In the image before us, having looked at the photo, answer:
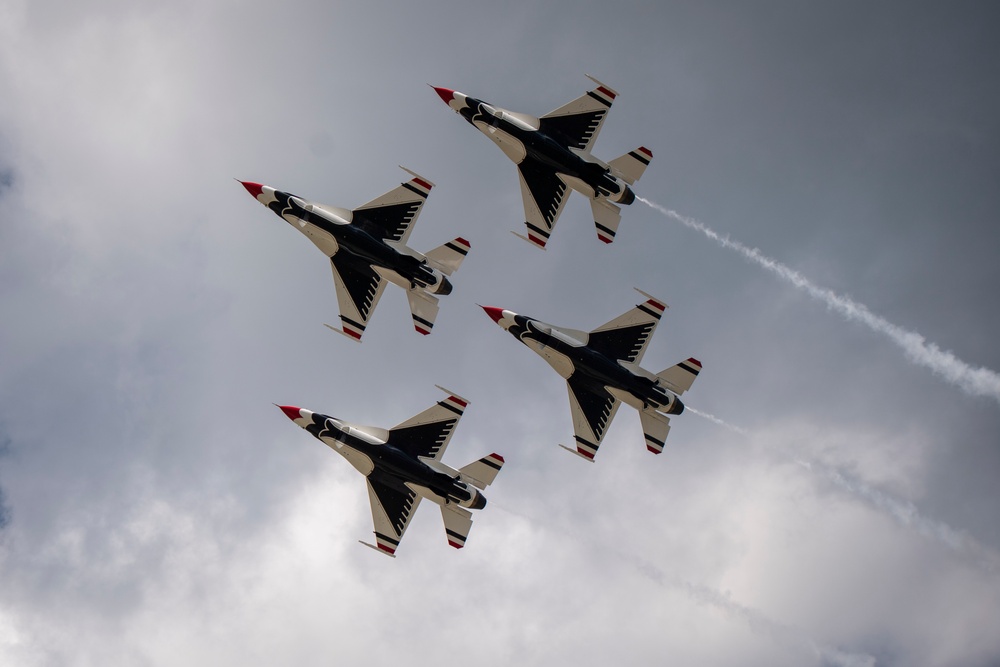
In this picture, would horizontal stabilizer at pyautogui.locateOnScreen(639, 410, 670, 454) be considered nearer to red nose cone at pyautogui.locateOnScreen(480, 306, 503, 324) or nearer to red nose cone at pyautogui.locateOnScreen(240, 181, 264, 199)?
red nose cone at pyautogui.locateOnScreen(480, 306, 503, 324)

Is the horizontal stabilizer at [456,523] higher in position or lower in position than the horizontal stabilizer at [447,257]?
lower

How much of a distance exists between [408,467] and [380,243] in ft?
61.3

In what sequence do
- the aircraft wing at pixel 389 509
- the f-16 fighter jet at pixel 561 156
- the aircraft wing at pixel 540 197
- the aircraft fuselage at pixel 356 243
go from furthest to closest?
the aircraft wing at pixel 540 197 < the f-16 fighter jet at pixel 561 156 < the aircraft wing at pixel 389 509 < the aircraft fuselage at pixel 356 243

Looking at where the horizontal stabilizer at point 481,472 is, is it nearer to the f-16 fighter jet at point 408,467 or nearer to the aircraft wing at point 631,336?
the f-16 fighter jet at point 408,467

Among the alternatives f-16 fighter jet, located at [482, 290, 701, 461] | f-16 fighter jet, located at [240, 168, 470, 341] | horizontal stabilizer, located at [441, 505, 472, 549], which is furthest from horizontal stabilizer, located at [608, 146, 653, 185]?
horizontal stabilizer, located at [441, 505, 472, 549]

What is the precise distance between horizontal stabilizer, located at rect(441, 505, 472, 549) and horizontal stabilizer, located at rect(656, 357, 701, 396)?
65.1 feet

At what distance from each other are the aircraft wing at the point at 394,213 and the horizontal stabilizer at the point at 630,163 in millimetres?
16600

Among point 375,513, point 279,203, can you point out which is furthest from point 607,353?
point 279,203

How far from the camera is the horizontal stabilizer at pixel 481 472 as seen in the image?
314 ft

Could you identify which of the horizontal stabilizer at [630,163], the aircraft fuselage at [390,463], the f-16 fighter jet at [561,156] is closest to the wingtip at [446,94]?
the f-16 fighter jet at [561,156]

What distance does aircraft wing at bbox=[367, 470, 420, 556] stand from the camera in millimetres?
97438

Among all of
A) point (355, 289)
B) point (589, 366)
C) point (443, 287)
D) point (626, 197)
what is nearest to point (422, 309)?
point (443, 287)

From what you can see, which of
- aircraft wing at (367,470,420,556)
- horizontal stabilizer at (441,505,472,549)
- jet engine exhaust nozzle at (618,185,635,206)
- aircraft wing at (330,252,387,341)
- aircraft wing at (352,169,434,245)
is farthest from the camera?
aircraft wing at (330,252,387,341)

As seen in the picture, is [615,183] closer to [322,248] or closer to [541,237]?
[541,237]
